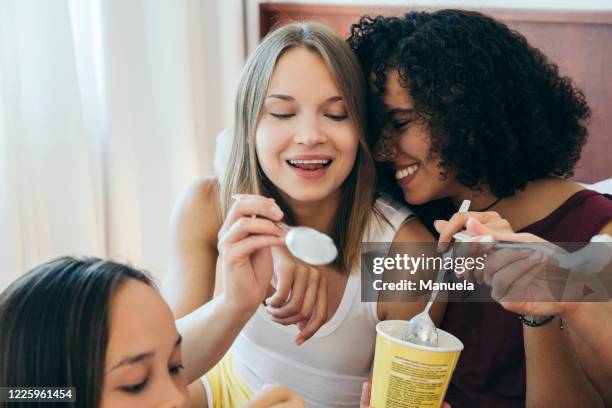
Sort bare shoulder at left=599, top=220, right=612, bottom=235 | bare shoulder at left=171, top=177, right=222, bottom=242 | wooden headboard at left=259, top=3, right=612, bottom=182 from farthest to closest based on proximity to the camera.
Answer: wooden headboard at left=259, top=3, right=612, bottom=182, bare shoulder at left=171, top=177, right=222, bottom=242, bare shoulder at left=599, top=220, right=612, bottom=235

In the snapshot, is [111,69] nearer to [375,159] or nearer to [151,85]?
[151,85]

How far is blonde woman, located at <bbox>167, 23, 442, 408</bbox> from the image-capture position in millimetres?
1031

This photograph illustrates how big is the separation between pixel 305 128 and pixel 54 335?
0.51m

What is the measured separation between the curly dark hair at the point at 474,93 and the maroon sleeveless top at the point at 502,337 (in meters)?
0.10

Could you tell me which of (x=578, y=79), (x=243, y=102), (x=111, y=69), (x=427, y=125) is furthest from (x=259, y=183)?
(x=578, y=79)

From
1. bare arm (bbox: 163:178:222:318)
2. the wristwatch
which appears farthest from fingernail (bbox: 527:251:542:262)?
bare arm (bbox: 163:178:222:318)

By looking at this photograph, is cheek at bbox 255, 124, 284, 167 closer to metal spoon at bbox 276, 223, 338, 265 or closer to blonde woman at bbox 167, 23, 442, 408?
blonde woman at bbox 167, 23, 442, 408

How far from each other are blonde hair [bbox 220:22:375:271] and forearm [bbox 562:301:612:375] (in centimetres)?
43

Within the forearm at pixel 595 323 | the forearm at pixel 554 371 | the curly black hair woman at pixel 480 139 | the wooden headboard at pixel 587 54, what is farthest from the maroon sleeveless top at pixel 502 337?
the wooden headboard at pixel 587 54

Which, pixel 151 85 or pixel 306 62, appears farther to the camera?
pixel 151 85

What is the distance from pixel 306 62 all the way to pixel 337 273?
1.23ft

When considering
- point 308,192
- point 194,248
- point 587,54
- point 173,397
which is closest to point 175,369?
point 173,397

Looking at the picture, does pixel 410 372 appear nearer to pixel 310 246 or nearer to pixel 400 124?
pixel 310 246

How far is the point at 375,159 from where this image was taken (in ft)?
3.68
